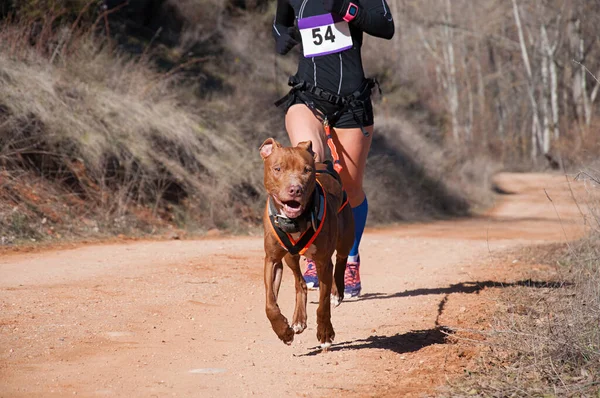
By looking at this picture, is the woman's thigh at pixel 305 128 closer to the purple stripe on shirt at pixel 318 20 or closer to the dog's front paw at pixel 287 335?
the purple stripe on shirt at pixel 318 20

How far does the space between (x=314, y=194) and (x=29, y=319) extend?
215 centimetres

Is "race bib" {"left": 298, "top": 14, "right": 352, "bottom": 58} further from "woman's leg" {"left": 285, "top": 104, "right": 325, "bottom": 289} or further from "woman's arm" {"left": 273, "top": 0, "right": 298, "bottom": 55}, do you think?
"woman's leg" {"left": 285, "top": 104, "right": 325, "bottom": 289}

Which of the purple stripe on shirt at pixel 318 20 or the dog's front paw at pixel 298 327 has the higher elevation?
the purple stripe on shirt at pixel 318 20

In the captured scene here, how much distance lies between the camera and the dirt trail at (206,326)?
165 inches

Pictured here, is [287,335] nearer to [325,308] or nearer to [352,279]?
[325,308]

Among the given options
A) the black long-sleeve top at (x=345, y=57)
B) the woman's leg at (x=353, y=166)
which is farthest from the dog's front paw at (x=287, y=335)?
the black long-sleeve top at (x=345, y=57)

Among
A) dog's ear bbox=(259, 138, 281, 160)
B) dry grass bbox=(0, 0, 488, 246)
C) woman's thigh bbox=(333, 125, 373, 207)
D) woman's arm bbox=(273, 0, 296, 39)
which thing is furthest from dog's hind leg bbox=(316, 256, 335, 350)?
dry grass bbox=(0, 0, 488, 246)

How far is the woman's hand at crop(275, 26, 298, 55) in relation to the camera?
21.2 ft

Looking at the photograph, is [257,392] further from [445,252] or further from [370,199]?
[370,199]

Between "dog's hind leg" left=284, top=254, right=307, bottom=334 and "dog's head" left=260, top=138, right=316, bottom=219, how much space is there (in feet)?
1.69

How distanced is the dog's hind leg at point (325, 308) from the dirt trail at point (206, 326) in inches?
4.4

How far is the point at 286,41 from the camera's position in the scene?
6.46 metres

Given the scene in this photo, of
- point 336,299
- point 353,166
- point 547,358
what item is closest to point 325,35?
point 353,166

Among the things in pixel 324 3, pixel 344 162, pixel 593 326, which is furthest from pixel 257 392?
pixel 324 3
